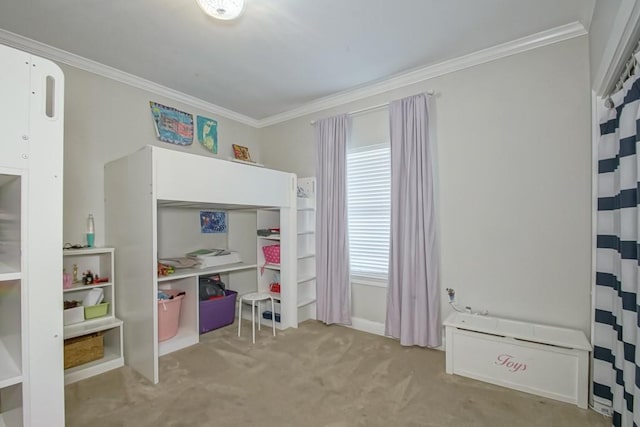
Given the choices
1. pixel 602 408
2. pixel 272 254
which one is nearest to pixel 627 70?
pixel 602 408

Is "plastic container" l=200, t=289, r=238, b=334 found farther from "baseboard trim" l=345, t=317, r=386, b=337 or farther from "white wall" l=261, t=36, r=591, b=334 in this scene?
"white wall" l=261, t=36, r=591, b=334

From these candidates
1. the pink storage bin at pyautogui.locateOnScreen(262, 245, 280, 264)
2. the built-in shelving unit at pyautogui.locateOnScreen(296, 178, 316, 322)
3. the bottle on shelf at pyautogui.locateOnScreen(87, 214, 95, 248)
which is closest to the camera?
the bottle on shelf at pyautogui.locateOnScreen(87, 214, 95, 248)

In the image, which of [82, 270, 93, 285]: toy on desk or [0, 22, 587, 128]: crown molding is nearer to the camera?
[0, 22, 587, 128]: crown molding

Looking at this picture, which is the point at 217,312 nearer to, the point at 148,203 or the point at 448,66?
the point at 148,203

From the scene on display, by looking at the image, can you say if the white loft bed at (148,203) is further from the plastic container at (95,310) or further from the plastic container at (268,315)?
the plastic container at (268,315)

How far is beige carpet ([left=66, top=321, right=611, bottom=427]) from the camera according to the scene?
1742mm

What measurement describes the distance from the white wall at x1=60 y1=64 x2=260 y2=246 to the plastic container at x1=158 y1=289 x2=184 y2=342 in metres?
0.78

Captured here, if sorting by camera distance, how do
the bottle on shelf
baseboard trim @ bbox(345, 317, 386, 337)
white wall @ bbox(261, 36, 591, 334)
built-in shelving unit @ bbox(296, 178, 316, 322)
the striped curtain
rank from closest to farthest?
the striped curtain
white wall @ bbox(261, 36, 591, 334)
the bottle on shelf
baseboard trim @ bbox(345, 317, 386, 337)
built-in shelving unit @ bbox(296, 178, 316, 322)

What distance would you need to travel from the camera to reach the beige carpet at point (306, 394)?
5.72 feet

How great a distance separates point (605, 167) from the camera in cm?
179

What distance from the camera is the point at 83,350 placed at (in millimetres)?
A: 2270

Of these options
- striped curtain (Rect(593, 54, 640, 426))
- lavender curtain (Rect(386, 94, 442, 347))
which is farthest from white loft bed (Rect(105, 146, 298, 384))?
striped curtain (Rect(593, 54, 640, 426))

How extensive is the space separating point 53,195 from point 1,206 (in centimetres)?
39

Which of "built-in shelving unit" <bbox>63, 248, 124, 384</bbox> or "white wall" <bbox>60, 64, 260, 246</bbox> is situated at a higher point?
"white wall" <bbox>60, 64, 260, 246</bbox>
